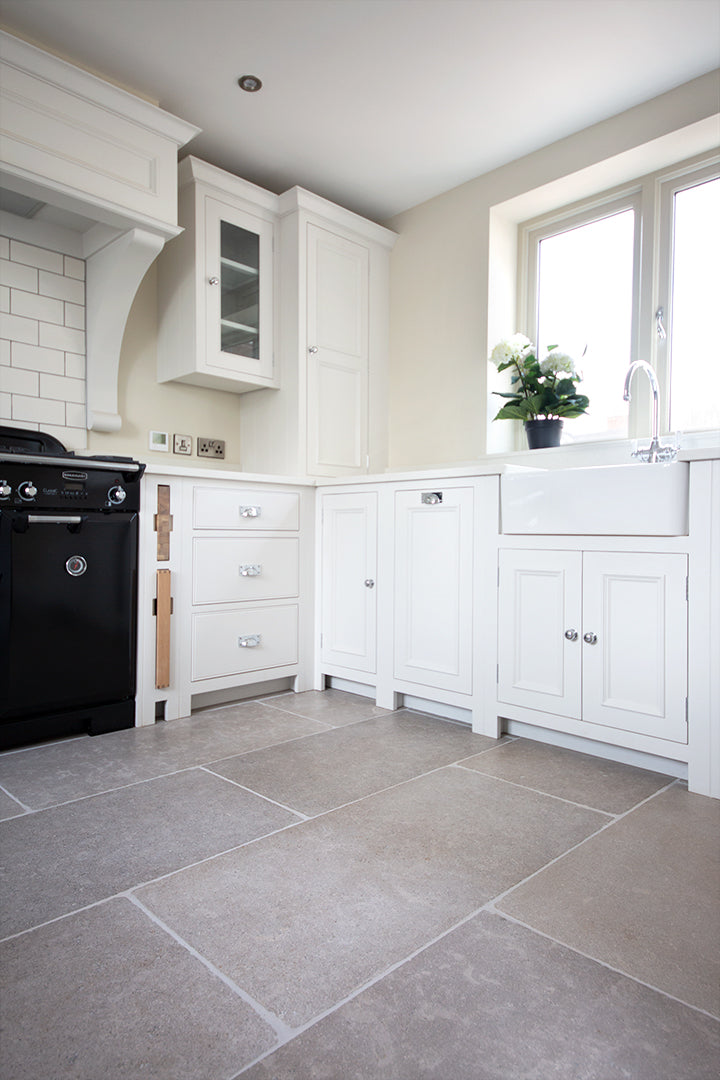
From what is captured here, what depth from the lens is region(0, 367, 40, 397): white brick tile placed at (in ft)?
8.05

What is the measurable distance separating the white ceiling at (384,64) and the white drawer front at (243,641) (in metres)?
1.89

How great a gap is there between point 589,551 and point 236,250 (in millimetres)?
1983

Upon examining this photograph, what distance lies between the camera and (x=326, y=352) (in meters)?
3.10

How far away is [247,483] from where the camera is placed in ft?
8.46

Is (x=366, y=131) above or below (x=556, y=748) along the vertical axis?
above

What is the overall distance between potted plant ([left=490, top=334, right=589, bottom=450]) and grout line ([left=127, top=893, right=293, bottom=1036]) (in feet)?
7.12

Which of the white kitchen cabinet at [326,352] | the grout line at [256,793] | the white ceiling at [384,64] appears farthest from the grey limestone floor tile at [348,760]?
the white ceiling at [384,64]

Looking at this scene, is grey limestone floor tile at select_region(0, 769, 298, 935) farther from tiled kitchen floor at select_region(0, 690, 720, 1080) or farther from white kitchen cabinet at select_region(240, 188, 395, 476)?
white kitchen cabinet at select_region(240, 188, 395, 476)

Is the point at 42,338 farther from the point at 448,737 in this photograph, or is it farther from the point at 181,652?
the point at 448,737

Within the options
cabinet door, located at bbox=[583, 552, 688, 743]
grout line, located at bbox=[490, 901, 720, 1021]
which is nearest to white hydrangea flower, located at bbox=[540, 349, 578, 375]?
cabinet door, located at bbox=[583, 552, 688, 743]

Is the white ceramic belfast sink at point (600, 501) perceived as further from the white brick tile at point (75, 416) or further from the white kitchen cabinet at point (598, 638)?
the white brick tile at point (75, 416)

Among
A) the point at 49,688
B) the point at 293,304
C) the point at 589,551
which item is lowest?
the point at 49,688

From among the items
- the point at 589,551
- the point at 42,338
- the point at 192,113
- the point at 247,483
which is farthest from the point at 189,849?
the point at 192,113

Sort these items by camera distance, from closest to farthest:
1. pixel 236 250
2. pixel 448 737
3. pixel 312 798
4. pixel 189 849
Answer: pixel 189 849 < pixel 312 798 < pixel 448 737 < pixel 236 250
